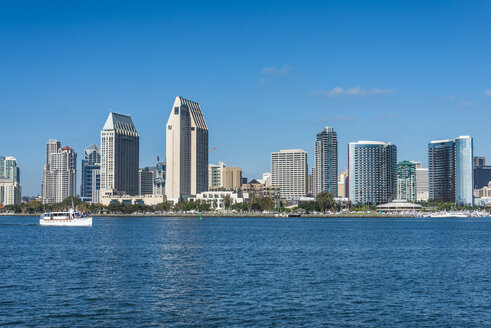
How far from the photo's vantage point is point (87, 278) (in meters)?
59.7

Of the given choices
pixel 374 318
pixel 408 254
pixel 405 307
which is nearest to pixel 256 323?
pixel 374 318

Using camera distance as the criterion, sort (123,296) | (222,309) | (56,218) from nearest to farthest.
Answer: (222,309), (123,296), (56,218)

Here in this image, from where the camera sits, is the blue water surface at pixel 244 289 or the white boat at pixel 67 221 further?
the white boat at pixel 67 221

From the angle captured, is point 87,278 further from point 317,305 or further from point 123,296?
point 317,305

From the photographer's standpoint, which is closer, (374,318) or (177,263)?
(374,318)

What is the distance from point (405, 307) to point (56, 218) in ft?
503

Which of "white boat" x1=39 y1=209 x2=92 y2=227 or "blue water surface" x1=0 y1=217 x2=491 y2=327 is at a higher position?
"white boat" x1=39 y1=209 x2=92 y2=227

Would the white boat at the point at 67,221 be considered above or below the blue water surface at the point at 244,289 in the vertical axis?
above

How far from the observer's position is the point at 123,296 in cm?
4997

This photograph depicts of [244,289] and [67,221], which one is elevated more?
[67,221]

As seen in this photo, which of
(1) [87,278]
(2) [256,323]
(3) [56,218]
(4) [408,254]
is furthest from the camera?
(3) [56,218]

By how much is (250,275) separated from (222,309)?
680 inches

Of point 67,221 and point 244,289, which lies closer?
point 244,289

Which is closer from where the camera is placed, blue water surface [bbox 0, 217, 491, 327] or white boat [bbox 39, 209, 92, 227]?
blue water surface [bbox 0, 217, 491, 327]
